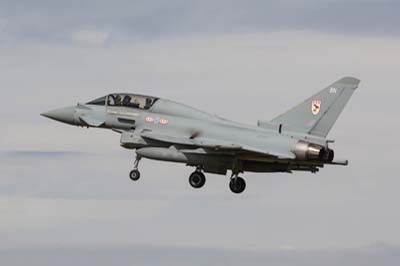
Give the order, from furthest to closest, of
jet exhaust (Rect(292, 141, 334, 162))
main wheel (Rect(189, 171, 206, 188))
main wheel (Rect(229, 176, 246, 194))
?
main wheel (Rect(229, 176, 246, 194)), main wheel (Rect(189, 171, 206, 188)), jet exhaust (Rect(292, 141, 334, 162))

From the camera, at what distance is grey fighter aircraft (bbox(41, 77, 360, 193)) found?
273 feet

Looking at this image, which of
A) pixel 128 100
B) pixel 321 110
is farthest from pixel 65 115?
pixel 321 110

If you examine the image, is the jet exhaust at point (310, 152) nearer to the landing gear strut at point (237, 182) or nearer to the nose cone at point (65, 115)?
the landing gear strut at point (237, 182)

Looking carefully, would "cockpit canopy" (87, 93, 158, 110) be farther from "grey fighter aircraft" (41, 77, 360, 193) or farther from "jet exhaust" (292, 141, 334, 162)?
"jet exhaust" (292, 141, 334, 162)

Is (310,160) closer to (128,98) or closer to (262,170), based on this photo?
(262,170)

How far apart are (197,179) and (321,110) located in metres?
6.21

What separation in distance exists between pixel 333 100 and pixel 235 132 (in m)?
4.52

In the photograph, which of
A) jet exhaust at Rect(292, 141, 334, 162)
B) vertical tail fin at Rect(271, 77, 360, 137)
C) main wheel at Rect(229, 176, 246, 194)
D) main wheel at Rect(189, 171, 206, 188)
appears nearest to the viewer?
jet exhaust at Rect(292, 141, 334, 162)

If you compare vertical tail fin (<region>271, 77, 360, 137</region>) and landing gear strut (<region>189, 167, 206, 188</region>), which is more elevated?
vertical tail fin (<region>271, 77, 360, 137</region>)

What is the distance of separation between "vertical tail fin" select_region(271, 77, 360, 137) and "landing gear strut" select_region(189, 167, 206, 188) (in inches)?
155

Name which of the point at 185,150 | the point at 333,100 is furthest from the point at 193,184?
the point at 333,100

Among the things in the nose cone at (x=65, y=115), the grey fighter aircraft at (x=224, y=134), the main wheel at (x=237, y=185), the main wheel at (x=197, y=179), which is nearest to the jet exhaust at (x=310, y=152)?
the grey fighter aircraft at (x=224, y=134)

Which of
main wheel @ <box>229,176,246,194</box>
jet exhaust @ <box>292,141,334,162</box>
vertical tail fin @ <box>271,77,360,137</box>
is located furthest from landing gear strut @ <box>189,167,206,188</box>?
jet exhaust @ <box>292,141,334,162</box>

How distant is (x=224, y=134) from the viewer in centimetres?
8425
